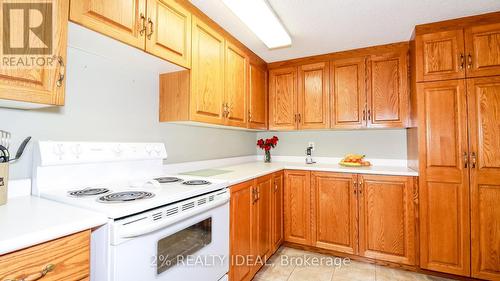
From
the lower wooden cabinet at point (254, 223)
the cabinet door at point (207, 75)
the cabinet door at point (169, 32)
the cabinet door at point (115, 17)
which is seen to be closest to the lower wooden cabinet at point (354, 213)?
the lower wooden cabinet at point (254, 223)

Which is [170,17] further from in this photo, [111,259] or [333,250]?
[333,250]

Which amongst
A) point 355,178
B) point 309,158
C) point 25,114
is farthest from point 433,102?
point 25,114

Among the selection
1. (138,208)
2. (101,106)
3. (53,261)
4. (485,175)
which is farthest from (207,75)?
(485,175)

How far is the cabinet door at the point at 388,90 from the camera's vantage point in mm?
2402

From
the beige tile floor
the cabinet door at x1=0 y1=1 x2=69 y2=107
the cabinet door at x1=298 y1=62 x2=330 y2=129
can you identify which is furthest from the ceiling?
the beige tile floor

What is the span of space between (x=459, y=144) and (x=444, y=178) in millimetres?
302

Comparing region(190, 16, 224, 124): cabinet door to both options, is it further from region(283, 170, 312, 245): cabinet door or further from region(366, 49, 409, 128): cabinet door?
region(366, 49, 409, 128): cabinet door

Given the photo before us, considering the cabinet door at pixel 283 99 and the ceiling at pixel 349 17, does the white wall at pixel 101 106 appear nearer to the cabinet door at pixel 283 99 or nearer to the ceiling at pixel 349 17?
the ceiling at pixel 349 17

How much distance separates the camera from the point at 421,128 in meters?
2.09

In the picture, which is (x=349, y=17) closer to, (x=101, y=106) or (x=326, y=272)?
(x=101, y=106)

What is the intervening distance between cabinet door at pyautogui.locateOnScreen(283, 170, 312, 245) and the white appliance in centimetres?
116

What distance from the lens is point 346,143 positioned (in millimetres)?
2906

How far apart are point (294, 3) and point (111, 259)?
6.12 ft

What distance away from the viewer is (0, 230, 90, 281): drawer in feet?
2.24
